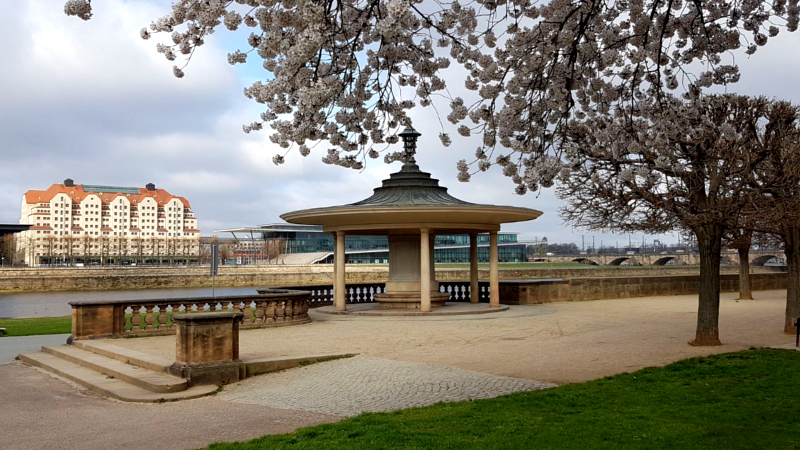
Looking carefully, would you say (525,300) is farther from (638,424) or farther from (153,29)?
(153,29)

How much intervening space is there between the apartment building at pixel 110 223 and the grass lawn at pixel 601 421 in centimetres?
13375

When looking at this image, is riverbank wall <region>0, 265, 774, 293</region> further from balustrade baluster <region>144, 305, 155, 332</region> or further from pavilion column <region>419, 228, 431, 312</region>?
balustrade baluster <region>144, 305, 155, 332</region>

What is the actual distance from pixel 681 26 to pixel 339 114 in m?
4.51

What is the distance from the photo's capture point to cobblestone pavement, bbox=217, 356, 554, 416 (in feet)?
30.3

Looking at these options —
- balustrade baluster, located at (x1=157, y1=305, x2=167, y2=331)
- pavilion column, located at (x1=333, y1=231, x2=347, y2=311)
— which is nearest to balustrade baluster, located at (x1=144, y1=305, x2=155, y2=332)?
balustrade baluster, located at (x1=157, y1=305, x2=167, y2=331)

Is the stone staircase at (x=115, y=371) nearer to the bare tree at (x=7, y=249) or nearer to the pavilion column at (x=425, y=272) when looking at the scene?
the pavilion column at (x=425, y=272)

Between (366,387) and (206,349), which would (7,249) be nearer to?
(206,349)

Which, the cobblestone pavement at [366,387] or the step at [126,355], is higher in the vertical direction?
the step at [126,355]

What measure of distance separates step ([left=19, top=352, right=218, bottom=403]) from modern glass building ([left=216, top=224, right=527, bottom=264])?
115 meters

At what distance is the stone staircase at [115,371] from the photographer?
1016 centimetres

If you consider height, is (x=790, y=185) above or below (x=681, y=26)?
below

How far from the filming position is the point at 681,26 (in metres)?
8.58

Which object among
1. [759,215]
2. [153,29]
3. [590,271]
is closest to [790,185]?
[759,215]

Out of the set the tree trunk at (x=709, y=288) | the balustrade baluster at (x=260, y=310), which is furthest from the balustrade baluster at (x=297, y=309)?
the tree trunk at (x=709, y=288)
